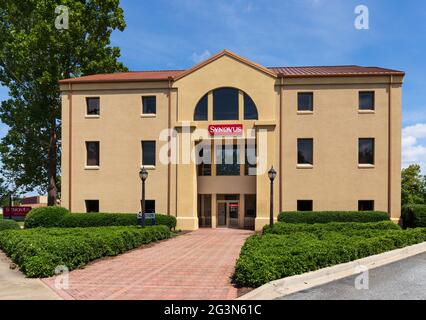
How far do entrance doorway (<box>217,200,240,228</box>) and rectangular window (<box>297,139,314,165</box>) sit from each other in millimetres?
5544

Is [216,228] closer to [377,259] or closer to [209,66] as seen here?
[209,66]

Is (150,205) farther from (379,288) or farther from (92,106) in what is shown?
(379,288)

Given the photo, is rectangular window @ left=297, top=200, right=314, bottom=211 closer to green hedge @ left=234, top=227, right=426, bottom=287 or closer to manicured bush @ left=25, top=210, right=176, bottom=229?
manicured bush @ left=25, top=210, right=176, bottom=229

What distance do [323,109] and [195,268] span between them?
18475 millimetres

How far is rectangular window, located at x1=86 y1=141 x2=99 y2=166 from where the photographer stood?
2983 centimetres

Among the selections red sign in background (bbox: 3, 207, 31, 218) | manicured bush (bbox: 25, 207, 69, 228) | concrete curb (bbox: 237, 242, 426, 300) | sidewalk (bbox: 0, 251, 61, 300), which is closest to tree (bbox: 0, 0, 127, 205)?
red sign in background (bbox: 3, 207, 31, 218)

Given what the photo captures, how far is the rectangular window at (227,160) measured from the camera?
29337 millimetres

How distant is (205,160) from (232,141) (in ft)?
8.42

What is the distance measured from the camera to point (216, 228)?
1158 inches

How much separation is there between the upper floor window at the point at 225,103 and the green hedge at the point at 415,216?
504 inches

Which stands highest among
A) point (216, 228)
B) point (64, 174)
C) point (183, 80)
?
point (183, 80)

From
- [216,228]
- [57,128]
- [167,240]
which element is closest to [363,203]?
[216,228]
